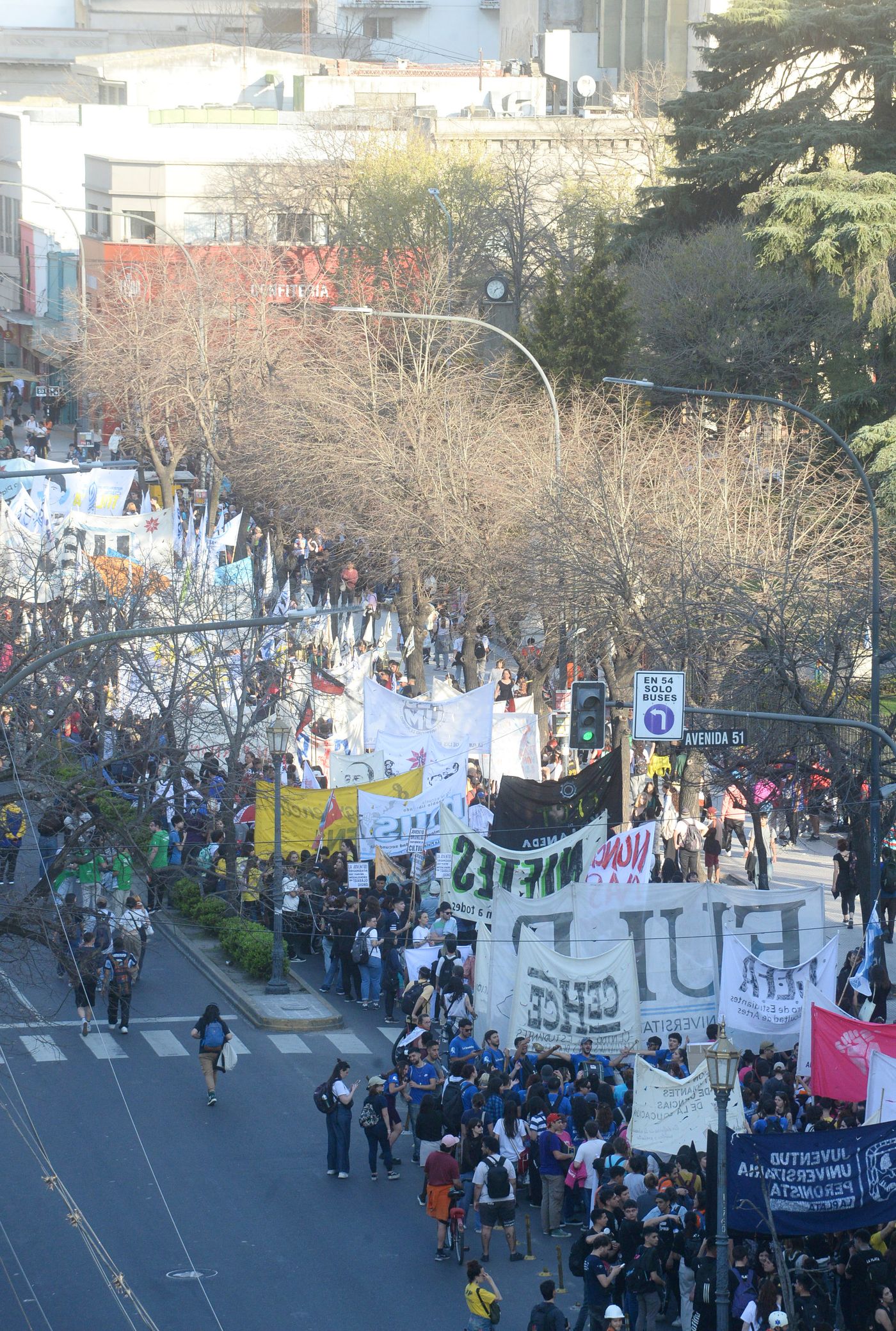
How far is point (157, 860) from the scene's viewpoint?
26.0 m

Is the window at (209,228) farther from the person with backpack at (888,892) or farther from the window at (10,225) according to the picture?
the person with backpack at (888,892)

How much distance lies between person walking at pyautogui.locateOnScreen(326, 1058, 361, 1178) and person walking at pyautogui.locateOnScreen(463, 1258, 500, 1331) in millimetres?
3911

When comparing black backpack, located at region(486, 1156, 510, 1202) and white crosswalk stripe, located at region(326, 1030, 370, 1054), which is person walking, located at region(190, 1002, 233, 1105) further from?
black backpack, located at region(486, 1156, 510, 1202)

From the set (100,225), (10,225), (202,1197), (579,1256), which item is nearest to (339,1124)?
(202,1197)

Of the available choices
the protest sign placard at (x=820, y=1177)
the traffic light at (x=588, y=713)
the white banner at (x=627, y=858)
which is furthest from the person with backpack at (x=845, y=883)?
the protest sign placard at (x=820, y=1177)

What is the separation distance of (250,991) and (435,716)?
5746 mm

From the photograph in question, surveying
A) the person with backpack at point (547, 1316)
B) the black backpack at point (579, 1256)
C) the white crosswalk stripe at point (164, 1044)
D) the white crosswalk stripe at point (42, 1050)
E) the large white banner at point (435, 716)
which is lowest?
the white crosswalk stripe at point (164, 1044)

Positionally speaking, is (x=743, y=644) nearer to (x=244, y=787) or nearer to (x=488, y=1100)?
(x=244, y=787)

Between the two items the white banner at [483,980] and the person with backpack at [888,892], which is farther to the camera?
the person with backpack at [888,892]

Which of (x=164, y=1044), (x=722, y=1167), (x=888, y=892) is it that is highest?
(x=722, y=1167)

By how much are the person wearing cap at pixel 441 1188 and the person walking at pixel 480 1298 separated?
2.07m

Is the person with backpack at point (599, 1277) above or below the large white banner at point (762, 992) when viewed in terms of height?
below

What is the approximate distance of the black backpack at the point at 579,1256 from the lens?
15039mm

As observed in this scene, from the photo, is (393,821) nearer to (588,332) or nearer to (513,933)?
(513,933)
